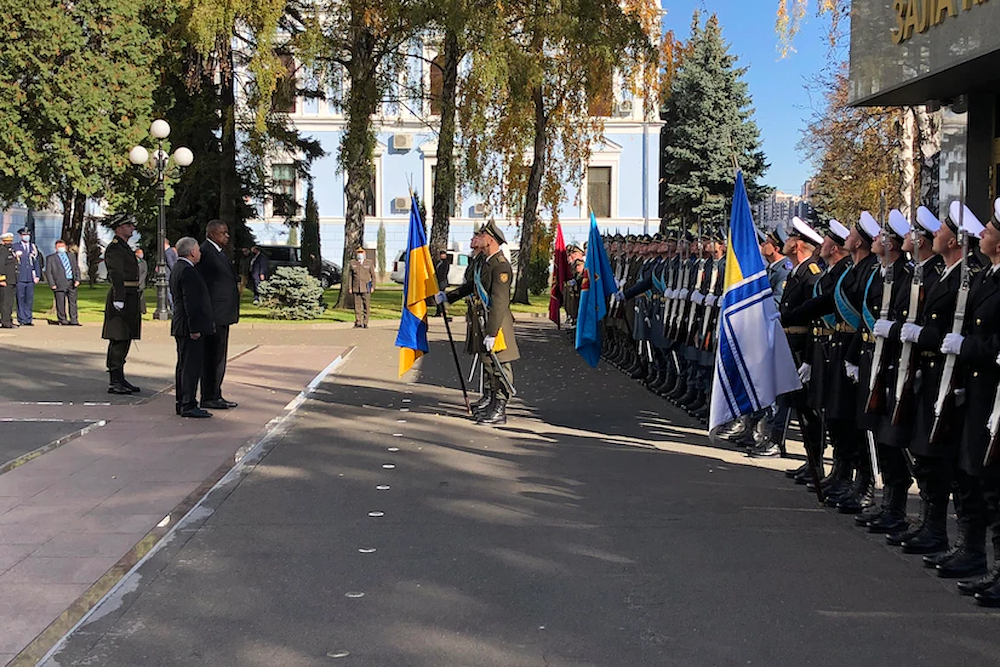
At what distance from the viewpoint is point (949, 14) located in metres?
11.1

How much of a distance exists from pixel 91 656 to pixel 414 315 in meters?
8.57

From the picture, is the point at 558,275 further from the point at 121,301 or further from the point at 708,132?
the point at 708,132

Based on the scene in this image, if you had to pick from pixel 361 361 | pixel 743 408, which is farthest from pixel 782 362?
pixel 361 361

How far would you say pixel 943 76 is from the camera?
38.2 ft

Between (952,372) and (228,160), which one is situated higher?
(228,160)

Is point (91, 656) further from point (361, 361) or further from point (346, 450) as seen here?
point (361, 361)

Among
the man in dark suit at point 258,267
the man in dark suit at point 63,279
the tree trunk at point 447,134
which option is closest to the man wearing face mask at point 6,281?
the man in dark suit at point 63,279

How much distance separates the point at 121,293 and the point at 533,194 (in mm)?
21468

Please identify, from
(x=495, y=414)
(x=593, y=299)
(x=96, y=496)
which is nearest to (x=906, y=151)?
(x=593, y=299)

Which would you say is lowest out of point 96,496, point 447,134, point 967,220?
point 96,496

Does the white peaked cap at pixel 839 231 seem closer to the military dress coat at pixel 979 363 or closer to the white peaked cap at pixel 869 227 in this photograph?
the white peaked cap at pixel 869 227

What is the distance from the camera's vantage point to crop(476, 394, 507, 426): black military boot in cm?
1228

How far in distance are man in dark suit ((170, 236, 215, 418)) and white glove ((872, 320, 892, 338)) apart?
7572 mm

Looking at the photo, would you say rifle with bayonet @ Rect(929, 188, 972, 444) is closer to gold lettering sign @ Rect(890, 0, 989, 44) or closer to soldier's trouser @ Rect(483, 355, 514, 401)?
gold lettering sign @ Rect(890, 0, 989, 44)
